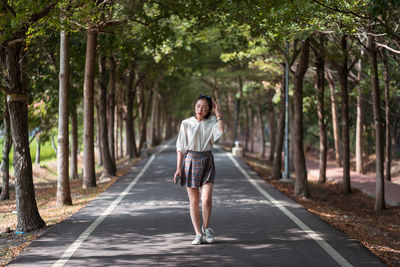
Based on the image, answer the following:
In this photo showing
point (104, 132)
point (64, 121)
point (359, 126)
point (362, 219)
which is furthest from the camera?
point (359, 126)

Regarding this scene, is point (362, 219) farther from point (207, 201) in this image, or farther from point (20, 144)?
point (20, 144)

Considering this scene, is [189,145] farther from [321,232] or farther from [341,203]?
[341,203]

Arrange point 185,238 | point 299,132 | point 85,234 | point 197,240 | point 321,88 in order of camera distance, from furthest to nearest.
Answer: point 321,88 < point 299,132 < point 85,234 < point 185,238 < point 197,240

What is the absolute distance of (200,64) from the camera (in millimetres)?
29125

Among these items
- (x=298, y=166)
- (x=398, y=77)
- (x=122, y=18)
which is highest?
(x=122, y=18)

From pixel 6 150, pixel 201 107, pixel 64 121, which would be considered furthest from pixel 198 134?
pixel 6 150

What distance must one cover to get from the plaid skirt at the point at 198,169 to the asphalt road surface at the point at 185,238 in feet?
2.91

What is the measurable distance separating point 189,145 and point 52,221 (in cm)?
403

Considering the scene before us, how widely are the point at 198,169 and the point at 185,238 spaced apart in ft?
4.06

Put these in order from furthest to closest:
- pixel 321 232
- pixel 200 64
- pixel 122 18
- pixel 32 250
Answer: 1. pixel 200 64
2. pixel 122 18
3. pixel 321 232
4. pixel 32 250

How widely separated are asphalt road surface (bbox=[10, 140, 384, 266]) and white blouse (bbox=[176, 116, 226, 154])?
1.35 metres

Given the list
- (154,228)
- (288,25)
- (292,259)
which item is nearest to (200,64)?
(288,25)

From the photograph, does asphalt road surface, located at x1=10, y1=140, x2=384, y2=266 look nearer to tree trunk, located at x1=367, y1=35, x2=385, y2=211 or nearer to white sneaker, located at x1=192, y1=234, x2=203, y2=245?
white sneaker, located at x1=192, y1=234, x2=203, y2=245

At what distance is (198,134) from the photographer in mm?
7066
